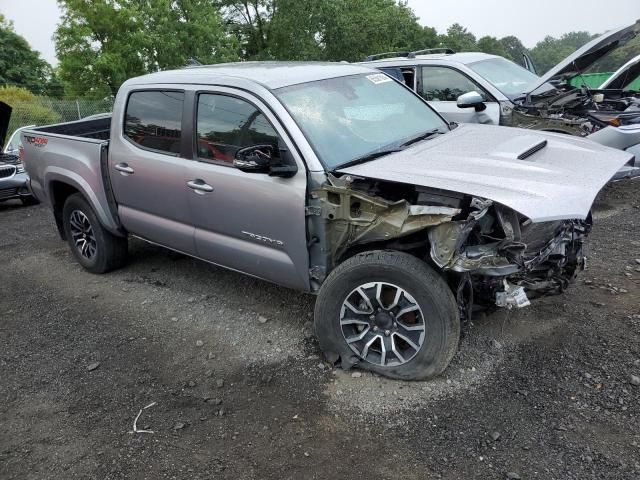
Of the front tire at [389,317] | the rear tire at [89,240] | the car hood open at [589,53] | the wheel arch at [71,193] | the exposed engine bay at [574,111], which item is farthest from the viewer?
the car hood open at [589,53]

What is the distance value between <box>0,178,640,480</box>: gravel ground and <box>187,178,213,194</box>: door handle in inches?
42.1

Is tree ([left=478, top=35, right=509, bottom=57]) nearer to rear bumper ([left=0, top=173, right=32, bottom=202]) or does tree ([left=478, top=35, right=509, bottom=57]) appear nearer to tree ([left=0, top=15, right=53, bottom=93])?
tree ([left=0, top=15, right=53, bottom=93])

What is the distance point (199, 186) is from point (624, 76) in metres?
7.06

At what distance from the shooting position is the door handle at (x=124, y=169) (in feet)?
14.8

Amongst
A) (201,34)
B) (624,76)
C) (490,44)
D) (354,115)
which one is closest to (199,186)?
(354,115)

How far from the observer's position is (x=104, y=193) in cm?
485

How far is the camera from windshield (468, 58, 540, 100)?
722cm

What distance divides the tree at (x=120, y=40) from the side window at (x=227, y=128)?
18.5 m

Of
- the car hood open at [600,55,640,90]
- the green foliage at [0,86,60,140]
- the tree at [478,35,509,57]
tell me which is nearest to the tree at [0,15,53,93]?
the green foliage at [0,86,60,140]

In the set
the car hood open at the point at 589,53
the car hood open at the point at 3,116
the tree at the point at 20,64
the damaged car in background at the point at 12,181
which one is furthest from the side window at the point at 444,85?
the tree at the point at 20,64

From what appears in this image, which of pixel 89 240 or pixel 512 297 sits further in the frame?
pixel 89 240

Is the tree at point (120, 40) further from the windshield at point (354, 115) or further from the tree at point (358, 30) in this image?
the windshield at point (354, 115)

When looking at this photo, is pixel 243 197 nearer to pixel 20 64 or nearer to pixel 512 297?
pixel 512 297

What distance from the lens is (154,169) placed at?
428 cm
